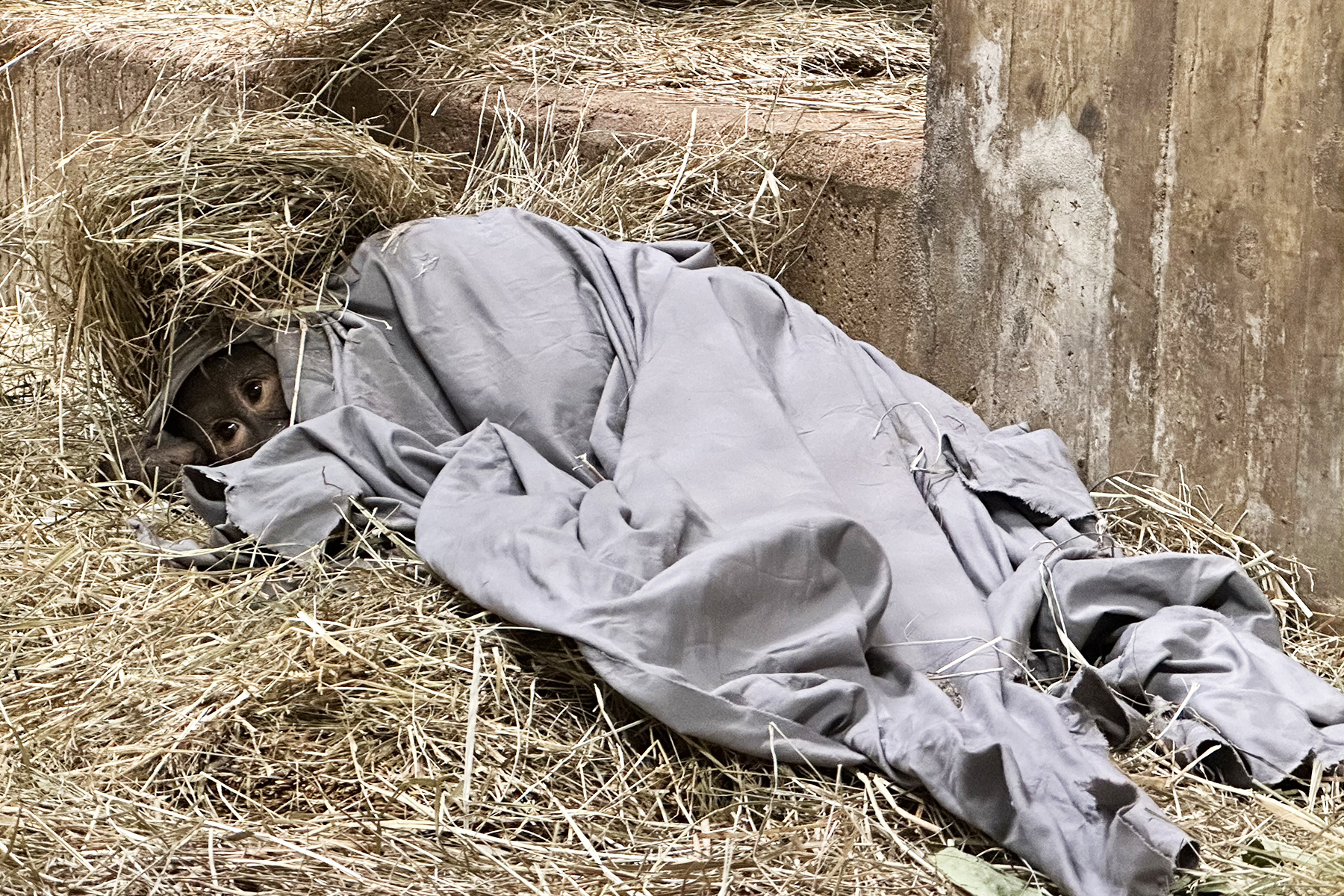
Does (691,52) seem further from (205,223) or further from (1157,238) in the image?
(1157,238)

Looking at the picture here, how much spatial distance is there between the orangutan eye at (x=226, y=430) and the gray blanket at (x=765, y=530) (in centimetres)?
16

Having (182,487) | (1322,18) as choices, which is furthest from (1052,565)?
(182,487)

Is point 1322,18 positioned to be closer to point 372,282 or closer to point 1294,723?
point 1294,723

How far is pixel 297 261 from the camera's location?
3234 mm

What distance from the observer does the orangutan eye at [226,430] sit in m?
3.17

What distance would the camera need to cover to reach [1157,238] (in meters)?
2.87

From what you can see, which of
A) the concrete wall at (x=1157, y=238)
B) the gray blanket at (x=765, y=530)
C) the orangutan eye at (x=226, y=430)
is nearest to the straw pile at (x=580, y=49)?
the concrete wall at (x=1157, y=238)

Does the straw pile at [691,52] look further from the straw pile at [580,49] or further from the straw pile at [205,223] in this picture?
the straw pile at [205,223]

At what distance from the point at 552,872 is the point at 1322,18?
181 centimetres

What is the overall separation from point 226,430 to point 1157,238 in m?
1.90

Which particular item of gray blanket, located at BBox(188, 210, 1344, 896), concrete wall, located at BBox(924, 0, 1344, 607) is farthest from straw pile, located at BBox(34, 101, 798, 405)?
concrete wall, located at BBox(924, 0, 1344, 607)

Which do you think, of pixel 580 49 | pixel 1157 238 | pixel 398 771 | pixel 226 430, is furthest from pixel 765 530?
pixel 580 49

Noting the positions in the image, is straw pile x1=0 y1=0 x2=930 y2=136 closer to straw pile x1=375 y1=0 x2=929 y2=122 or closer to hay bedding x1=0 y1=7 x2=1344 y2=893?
straw pile x1=375 y1=0 x2=929 y2=122

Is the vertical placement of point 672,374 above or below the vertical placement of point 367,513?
above
